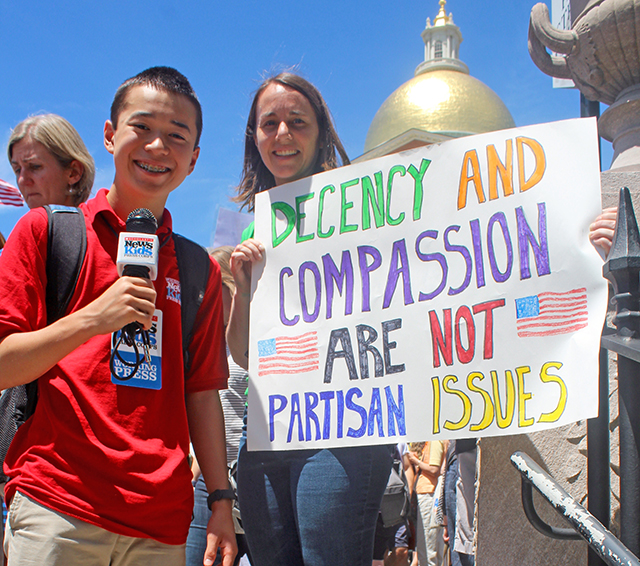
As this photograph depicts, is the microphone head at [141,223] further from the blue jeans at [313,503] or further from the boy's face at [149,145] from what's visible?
the blue jeans at [313,503]

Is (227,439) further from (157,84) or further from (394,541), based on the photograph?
(394,541)

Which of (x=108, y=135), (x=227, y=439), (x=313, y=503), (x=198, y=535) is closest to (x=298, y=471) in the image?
(x=313, y=503)

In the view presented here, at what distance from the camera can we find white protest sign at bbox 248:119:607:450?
1.88m

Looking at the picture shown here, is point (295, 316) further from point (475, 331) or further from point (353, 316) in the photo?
point (475, 331)

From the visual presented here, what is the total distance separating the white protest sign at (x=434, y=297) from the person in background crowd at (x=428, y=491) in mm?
4911

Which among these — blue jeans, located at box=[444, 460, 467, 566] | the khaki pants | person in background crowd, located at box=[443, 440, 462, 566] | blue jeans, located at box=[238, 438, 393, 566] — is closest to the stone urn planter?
blue jeans, located at box=[238, 438, 393, 566]

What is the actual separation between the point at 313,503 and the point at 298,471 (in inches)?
5.3

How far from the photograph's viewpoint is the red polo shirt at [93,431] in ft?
5.39

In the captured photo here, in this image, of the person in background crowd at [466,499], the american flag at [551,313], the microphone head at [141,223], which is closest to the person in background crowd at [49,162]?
the microphone head at [141,223]

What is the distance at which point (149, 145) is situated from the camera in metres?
2.04

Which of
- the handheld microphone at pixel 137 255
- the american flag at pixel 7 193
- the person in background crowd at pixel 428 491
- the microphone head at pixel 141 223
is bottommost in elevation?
the person in background crowd at pixel 428 491

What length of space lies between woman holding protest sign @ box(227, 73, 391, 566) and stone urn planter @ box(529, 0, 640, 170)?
142 cm

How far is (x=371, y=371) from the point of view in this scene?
2092mm

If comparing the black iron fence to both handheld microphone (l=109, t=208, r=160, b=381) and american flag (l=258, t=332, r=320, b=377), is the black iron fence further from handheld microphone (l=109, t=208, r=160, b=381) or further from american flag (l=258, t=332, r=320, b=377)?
handheld microphone (l=109, t=208, r=160, b=381)
